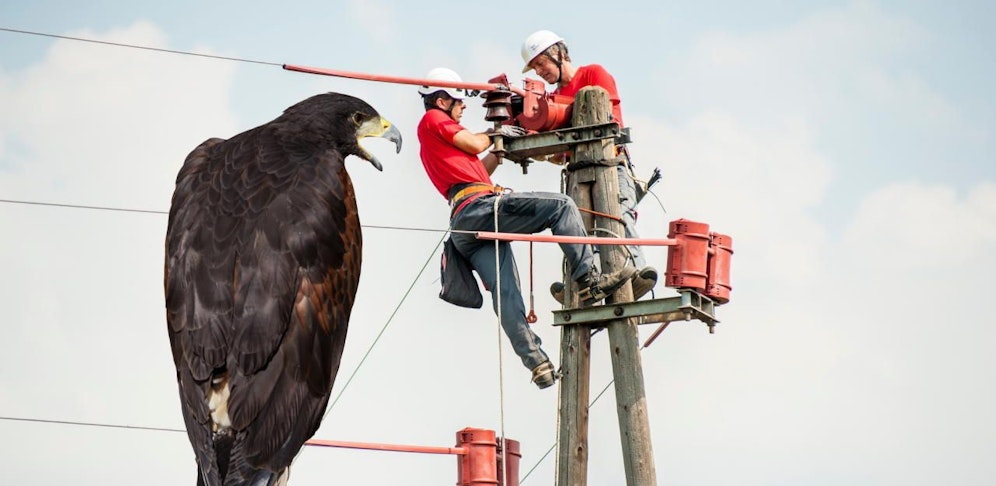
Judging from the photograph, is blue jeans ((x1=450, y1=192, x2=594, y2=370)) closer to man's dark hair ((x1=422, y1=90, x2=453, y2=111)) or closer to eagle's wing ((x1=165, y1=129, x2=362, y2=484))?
man's dark hair ((x1=422, y1=90, x2=453, y2=111))

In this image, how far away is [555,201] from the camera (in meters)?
12.9

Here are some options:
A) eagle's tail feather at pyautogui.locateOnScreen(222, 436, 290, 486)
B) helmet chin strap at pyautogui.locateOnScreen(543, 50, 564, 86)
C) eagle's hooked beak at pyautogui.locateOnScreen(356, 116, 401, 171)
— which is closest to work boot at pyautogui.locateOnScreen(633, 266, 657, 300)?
helmet chin strap at pyautogui.locateOnScreen(543, 50, 564, 86)

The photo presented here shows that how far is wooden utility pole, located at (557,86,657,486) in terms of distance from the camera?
42.5 ft

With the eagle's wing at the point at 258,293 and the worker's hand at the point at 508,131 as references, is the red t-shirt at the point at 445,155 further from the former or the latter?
the eagle's wing at the point at 258,293

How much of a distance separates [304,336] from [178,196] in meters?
1.16

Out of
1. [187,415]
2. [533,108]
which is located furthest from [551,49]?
[187,415]

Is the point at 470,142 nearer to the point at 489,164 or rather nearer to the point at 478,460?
the point at 489,164

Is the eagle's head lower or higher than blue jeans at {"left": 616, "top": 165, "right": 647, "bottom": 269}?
lower

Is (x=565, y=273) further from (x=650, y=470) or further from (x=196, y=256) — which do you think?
(x=196, y=256)

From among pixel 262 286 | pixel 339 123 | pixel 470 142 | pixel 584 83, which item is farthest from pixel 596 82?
pixel 262 286

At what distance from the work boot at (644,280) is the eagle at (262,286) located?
8.89 ft

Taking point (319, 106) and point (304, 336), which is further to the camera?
point (319, 106)

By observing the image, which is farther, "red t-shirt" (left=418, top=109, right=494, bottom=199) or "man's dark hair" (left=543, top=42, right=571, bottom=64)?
"man's dark hair" (left=543, top=42, right=571, bottom=64)

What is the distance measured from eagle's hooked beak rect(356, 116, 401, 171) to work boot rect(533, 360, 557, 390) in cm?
239
